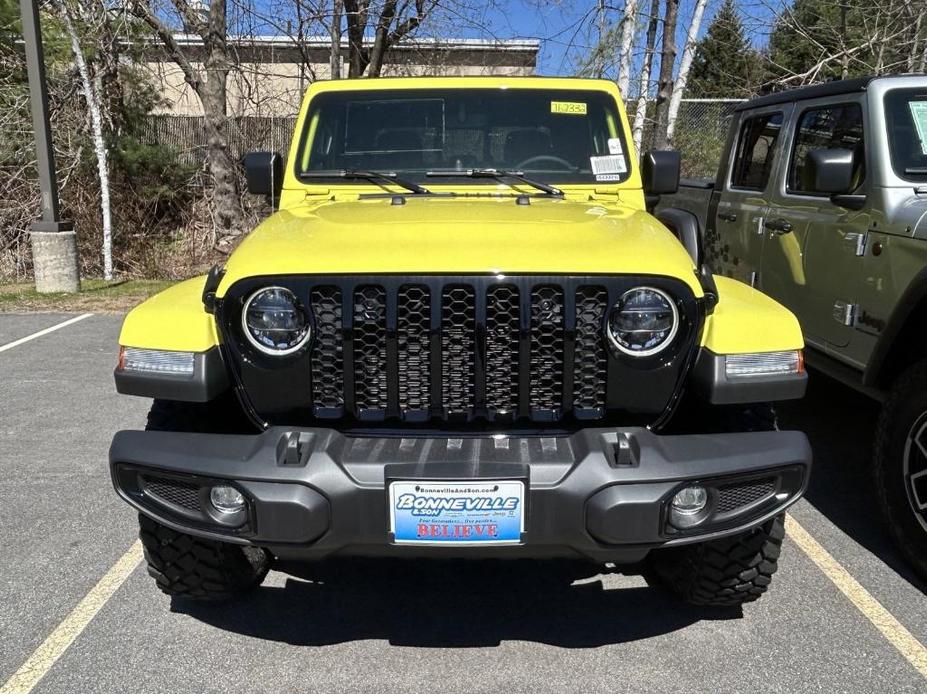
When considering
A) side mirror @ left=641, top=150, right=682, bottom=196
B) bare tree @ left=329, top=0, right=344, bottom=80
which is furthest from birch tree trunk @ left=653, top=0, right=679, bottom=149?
side mirror @ left=641, top=150, right=682, bottom=196

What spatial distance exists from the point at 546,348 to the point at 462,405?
1.01 feet

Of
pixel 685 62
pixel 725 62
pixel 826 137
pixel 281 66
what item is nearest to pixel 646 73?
pixel 685 62

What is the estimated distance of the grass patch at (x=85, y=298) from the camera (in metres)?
8.88

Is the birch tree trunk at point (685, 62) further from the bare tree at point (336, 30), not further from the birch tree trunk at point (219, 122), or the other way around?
the birch tree trunk at point (219, 122)

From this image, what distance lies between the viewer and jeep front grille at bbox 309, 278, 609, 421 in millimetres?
2330

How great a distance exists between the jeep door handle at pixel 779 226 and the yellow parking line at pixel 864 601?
1.75 meters

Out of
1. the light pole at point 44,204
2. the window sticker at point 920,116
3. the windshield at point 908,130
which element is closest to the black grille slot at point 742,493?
→ the windshield at point 908,130

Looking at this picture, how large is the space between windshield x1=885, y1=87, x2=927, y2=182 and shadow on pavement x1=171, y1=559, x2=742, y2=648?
7.43ft

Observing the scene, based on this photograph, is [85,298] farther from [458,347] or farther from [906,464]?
[906,464]

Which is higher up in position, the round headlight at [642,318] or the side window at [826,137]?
the side window at [826,137]

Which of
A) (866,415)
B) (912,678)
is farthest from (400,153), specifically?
(866,415)

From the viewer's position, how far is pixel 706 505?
2.29 m

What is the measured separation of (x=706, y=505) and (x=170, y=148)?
12.3 metres

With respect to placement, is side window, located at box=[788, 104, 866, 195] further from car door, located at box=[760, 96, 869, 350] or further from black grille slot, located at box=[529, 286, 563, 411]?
black grille slot, located at box=[529, 286, 563, 411]
